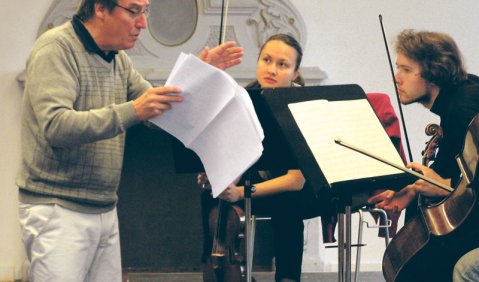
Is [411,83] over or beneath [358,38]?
beneath

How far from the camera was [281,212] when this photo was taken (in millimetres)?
3416

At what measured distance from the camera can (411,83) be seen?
9.86 ft

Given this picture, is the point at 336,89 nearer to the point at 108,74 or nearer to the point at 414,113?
the point at 108,74

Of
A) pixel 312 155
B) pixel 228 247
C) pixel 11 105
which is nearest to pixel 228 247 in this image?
pixel 228 247

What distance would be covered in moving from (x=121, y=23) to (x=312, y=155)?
0.66m

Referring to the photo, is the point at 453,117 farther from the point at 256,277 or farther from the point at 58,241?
the point at 256,277

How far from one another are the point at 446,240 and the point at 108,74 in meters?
1.16

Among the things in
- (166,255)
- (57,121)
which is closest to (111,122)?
(57,121)

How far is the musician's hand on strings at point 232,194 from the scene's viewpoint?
10.4 feet

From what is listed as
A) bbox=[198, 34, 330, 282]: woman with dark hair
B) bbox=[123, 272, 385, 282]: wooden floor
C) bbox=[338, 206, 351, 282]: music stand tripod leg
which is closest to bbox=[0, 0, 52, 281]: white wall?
bbox=[123, 272, 385, 282]: wooden floor

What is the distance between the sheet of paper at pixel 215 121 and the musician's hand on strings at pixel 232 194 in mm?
917

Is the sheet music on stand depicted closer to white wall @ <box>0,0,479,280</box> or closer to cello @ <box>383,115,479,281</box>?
cello @ <box>383,115,479,281</box>

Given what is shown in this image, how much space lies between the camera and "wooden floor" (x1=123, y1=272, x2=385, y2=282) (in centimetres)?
464

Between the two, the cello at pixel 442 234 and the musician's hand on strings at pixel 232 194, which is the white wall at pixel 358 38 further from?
the cello at pixel 442 234
